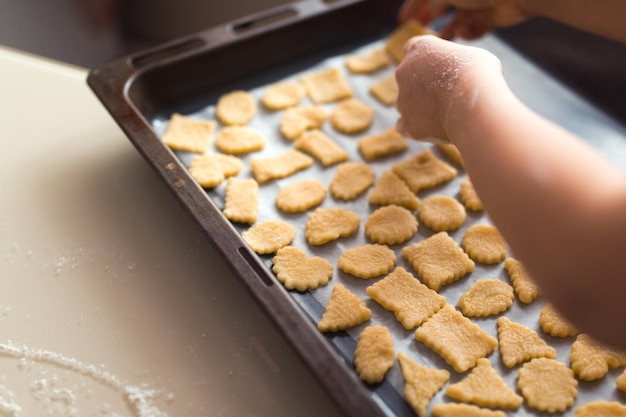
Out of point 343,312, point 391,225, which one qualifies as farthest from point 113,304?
point 391,225

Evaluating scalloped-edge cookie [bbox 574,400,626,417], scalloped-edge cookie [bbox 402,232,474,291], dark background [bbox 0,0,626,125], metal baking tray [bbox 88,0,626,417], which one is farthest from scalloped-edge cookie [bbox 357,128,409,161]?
dark background [bbox 0,0,626,125]

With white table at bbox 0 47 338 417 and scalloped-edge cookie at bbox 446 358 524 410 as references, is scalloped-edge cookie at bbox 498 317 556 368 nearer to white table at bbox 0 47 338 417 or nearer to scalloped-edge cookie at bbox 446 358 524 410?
scalloped-edge cookie at bbox 446 358 524 410

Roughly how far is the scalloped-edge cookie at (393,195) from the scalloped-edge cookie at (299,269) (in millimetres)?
185

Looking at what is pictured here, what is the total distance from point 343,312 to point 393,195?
0.30m

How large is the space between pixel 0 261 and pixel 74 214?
14cm

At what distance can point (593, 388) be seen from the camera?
87 cm

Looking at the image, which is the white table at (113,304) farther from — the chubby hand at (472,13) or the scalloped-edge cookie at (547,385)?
the chubby hand at (472,13)

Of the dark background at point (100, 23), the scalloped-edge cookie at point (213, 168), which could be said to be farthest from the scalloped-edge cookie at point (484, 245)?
the dark background at point (100, 23)

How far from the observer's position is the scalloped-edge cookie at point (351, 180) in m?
1.13

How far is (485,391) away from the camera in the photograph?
0.84 meters

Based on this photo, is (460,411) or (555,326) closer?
(460,411)

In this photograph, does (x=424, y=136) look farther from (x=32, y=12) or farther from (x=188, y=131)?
(x=32, y=12)

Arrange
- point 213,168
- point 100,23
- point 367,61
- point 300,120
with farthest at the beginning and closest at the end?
point 100,23 → point 367,61 → point 300,120 → point 213,168

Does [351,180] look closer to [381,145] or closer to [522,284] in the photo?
[381,145]
